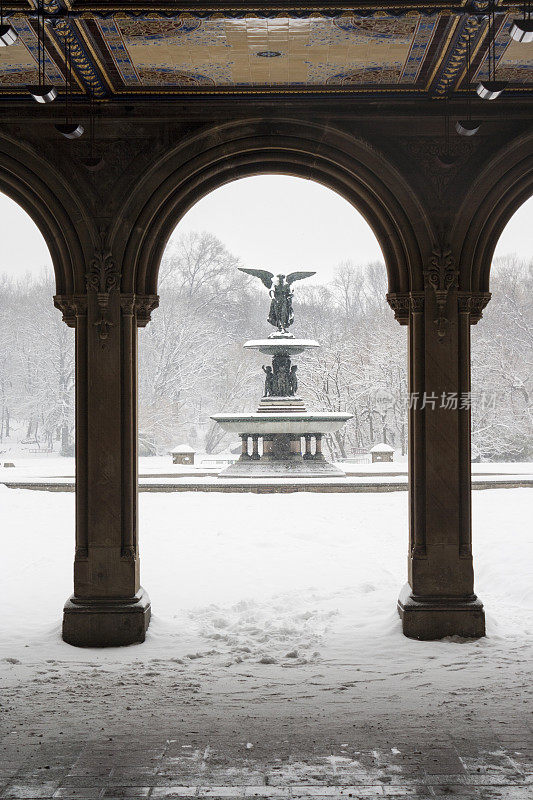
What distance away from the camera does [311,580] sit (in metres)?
8.28

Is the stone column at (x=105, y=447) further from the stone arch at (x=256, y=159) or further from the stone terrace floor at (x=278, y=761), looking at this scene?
the stone terrace floor at (x=278, y=761)

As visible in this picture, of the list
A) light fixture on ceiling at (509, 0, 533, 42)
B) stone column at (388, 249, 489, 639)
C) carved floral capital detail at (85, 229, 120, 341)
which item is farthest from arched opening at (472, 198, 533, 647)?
light fixture on ceiling at (509, 0, 533, 42)

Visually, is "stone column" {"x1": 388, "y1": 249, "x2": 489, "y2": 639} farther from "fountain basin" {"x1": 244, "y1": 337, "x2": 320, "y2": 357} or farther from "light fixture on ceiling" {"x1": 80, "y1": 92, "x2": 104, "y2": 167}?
"fountain basin" {"x1": 244, "y1": 337, "x2": 320, "y2": 357}

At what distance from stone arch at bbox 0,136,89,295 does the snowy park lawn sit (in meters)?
2.81

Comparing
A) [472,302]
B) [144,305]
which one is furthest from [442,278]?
[144,305]

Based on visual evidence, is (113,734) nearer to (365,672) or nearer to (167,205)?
(365,672)

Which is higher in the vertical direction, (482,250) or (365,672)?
(482,250)

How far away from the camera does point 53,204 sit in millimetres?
6230

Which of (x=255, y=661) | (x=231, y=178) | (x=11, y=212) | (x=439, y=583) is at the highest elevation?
(x=11, y=212)

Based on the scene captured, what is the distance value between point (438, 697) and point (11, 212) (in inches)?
1503

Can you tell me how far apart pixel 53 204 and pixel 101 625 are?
3.22m

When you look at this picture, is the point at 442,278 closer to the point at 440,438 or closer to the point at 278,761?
the point at 440,438

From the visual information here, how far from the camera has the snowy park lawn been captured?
596cm

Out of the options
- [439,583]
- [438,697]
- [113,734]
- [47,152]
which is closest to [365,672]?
[438,697]
